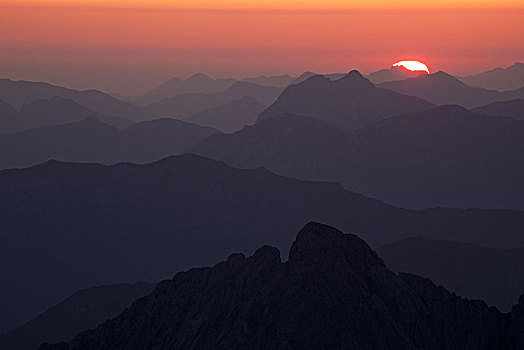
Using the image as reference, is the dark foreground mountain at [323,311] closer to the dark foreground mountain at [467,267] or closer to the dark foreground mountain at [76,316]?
the dark foreground mountain at [76,316]

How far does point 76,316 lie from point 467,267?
187 feet

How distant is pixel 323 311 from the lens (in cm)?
7075

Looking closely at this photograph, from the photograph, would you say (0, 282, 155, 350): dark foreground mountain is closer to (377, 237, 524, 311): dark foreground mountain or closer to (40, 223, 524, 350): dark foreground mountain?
(377, 237, 524, 311): dark foreground mountain

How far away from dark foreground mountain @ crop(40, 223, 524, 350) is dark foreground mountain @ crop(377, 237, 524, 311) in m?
61.1

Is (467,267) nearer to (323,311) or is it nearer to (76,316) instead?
(76,316)

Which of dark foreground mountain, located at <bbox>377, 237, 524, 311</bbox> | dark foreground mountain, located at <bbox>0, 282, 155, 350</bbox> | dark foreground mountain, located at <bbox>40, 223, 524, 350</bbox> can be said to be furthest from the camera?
dark foreground mountain, located at <bbox>377, 237, 524, 311</bbox>

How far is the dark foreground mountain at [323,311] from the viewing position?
231ft

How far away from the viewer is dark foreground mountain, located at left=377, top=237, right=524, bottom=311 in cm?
13750

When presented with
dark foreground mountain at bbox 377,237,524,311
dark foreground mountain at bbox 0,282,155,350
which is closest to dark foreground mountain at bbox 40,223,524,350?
dark foreground mountain at bbox 0,282,155,350

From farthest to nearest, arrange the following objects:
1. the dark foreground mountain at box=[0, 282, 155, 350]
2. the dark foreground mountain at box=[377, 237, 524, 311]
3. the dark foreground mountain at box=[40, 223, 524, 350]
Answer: the dark foreground mountain at box=[377, 237, 524, 311]
the dark foreground mountain at box=[0, 282, 155, 350]
the dark foreground mountain at box=[40, 223, 524, 350]

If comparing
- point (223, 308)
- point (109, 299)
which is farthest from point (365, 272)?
point (109, 299)

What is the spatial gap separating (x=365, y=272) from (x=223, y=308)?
1152 centimetres

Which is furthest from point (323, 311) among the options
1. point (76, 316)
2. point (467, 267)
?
point (467, 267)

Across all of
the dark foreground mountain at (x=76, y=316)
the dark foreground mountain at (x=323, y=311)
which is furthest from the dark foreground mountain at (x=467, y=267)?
the dark foreground mountain at (x=323, y=311)
